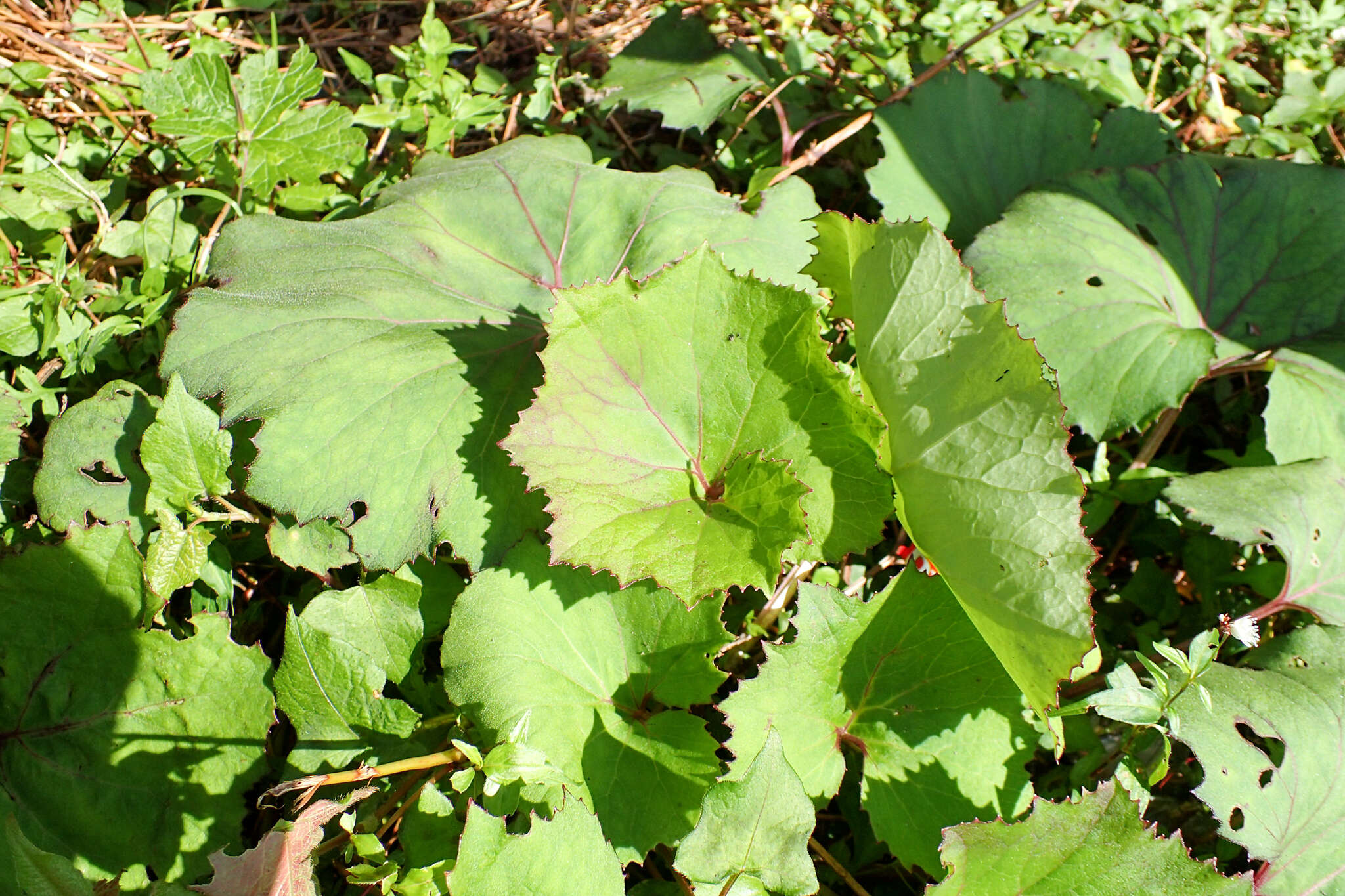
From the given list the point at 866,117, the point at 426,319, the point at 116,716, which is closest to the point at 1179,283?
the point at 866,117

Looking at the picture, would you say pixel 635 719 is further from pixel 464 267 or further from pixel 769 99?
pixel 769 99

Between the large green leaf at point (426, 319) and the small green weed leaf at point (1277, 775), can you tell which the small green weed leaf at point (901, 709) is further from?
the large green leaf at point (426, 319)

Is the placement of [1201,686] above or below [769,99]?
below

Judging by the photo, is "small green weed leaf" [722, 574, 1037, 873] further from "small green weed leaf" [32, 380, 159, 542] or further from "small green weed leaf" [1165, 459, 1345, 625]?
"small green weed leaf" [32, 380, 159, 542]

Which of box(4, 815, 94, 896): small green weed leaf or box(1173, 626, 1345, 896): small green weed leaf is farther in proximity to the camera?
box(1173, 626, 1345, 896): small green weed leaf

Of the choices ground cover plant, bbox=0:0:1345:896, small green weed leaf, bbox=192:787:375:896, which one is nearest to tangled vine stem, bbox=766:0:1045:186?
ground cover plant, bbox=0:0:1345:896

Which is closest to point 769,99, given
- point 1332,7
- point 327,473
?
point 327,473

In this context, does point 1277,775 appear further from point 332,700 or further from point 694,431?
point 332,700
